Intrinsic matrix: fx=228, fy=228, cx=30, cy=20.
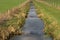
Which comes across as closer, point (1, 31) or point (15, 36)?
point (1, 31)

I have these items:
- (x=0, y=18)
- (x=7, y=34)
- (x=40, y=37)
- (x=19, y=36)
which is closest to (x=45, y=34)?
(x=40, y=37)

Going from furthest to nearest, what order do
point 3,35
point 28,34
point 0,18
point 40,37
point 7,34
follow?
1. point 0,18
2. point 28,34
3. point 40,37
4. point 7,34
5. point 3,35

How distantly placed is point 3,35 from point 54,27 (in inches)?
302

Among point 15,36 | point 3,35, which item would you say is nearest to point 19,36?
point 15,36

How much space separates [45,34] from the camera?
28.1 m

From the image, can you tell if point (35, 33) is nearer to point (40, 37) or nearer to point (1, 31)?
point (40, 37)

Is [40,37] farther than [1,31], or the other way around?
[40,37]

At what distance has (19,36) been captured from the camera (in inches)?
1085

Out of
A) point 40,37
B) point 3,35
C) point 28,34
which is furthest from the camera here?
point 28,34

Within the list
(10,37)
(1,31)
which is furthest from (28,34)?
(1,31)

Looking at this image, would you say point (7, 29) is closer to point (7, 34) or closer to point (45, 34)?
point (7, 34)

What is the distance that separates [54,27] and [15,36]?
509 centimetres

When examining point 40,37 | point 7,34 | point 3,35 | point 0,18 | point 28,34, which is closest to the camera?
point 3,35

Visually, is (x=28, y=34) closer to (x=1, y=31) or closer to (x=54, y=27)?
(x=54, y=27)
